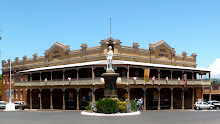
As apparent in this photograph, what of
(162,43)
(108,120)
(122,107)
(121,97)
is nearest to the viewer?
(108,120)

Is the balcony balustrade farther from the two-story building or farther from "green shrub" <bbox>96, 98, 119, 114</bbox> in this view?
"green shrub" <bbox>96, 98, 119, 114</bbox>

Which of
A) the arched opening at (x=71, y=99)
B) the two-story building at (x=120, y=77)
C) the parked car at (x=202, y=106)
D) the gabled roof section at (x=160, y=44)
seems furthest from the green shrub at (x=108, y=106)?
the gabled roof section at (x=160, y=44)

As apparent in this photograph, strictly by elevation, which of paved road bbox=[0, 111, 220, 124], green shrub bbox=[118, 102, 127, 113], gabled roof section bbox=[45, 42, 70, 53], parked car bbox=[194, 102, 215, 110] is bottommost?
parked car bbox=[194, 102, 215, 110]

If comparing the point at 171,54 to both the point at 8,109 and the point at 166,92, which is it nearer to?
the point at 166,92

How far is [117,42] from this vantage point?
45469 millimetres

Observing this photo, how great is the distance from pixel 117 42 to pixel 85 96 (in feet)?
30.9

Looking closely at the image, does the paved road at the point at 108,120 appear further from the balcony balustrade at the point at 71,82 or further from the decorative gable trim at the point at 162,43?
the decorative gable trim at the point at 162,43

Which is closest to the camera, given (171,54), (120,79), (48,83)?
(120,79)

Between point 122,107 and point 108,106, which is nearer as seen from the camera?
point 108,106

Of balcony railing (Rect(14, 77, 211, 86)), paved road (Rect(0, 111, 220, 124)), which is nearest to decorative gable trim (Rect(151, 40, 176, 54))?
balcony railing (Rect(14, 77, 211, 86))

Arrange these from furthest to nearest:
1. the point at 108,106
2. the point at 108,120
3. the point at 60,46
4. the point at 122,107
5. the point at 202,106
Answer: the point at 60,46, the point at 202,106, the point at 122,107, the point at 108,106, the point at 108,120

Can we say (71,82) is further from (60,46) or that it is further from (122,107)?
(122,107)

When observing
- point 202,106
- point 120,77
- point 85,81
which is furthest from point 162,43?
point 85,81

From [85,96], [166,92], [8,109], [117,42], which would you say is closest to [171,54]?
[166,92]
